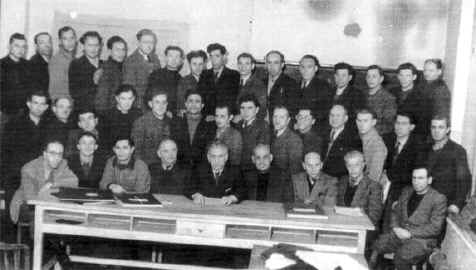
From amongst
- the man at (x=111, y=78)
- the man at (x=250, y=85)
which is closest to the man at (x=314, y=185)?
the man at (x=250, y=85)

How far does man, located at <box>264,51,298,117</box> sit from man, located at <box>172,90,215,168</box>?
0.55m

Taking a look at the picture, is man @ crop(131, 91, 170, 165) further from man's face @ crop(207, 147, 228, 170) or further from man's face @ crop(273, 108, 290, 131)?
man's face @ crop(273, 108, 290, 131)

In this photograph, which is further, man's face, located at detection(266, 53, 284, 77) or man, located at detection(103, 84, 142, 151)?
man's face, located at detection(266, 53, 284, 77)

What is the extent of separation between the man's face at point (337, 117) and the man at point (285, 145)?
0.26 meters

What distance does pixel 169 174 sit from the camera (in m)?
4.41

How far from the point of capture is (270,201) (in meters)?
4.36

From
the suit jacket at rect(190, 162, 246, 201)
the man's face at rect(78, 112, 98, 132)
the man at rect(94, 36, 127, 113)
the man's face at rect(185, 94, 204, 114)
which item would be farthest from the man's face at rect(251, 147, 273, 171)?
the man at rect(94, 36, 127, 113)

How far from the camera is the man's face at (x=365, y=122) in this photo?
462 cm

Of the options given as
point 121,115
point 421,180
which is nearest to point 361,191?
point 421,180

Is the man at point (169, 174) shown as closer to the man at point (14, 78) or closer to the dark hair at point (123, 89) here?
the dark hair at point (123, 89)

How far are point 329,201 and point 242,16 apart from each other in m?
2.41

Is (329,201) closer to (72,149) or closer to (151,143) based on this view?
(151,143)

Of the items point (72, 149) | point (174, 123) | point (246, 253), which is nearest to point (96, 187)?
point (72, 149)

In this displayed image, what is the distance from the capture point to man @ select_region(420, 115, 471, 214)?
14.4 ft
